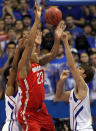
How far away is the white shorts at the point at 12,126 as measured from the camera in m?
4.38

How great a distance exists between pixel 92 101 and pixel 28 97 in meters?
1.68

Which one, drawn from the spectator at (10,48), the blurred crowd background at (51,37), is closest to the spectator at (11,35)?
the blurred crowd background at (51,37)

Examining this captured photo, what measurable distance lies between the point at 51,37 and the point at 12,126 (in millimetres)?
3971

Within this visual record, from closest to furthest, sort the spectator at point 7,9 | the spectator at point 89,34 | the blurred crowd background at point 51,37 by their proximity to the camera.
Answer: the blurred crowd background at point 51,37
the spectator at point 89,34
the spectator at point 7,9

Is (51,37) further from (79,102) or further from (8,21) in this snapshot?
(79,102)

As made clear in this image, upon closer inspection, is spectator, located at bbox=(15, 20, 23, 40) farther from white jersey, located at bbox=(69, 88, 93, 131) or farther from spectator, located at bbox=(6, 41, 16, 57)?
white jersey, located at bbox=(69, 88, 93, 131)

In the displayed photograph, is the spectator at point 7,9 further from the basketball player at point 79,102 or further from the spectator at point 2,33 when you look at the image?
the basketball player at point 79,102

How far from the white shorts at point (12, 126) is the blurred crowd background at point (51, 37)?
1.38m

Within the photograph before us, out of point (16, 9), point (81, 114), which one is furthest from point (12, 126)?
point (16, 9)

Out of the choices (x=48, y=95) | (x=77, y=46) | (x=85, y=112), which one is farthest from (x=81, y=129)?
(x=77, y=46)

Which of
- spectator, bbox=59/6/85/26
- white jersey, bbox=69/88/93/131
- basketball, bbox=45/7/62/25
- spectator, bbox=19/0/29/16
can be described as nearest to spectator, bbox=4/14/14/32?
spectator, bbox=19/0/29/16

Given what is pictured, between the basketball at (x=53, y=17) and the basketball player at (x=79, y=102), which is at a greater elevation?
the basketball at (x=53, y=17)

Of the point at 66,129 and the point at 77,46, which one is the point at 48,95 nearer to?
the point at 66,129

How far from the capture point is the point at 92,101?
5730 millimetres
